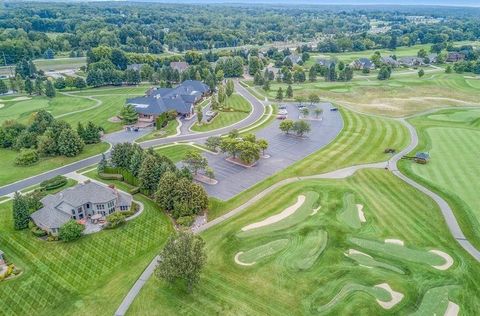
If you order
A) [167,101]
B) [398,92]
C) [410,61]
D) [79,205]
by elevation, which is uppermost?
[167,101]

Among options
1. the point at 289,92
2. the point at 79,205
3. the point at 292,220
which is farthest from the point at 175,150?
the point at 289,92

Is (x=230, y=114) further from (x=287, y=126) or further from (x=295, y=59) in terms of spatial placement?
(x=295, y=59)

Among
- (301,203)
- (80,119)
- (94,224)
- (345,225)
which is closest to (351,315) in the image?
(345,225)

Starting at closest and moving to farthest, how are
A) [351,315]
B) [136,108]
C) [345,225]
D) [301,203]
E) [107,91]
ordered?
[351,315]
[345,225]
[301,203]
[136,108]
[107,91]

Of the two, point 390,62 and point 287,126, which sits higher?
point 390,62

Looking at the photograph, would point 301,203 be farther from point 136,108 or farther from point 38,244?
point 136,108
